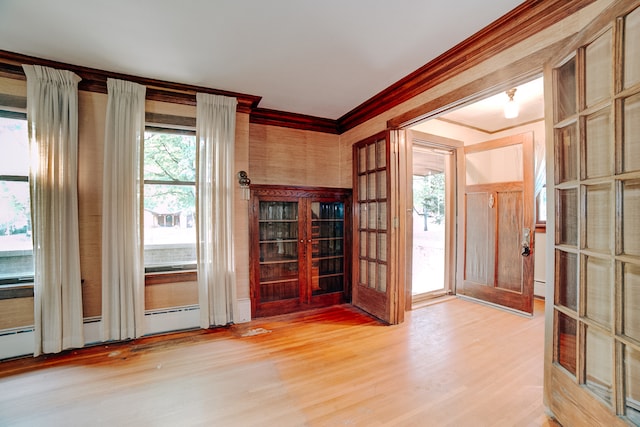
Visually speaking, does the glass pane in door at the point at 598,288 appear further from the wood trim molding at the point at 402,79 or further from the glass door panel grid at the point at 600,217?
the wood trim molding at the point at 402,79

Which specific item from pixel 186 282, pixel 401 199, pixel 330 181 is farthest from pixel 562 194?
→ pixel 186 282

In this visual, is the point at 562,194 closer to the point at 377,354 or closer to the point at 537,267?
the point at 377,354

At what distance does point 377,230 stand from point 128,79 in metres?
3.25

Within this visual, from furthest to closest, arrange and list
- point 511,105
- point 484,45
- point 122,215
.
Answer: point 511,105, point 122,215, point 484,45

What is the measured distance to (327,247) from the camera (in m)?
3.86

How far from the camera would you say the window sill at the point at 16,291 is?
93.0 inches

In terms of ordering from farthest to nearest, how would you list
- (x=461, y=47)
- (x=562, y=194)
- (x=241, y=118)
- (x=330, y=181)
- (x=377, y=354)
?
(x=330, y=181), (x=241, y=118), (x=377, y=354), (x=461, y=47), (x=562, y=194)

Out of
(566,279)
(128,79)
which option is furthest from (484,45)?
(128,79)

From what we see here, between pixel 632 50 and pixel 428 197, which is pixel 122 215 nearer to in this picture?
pixel 632 50

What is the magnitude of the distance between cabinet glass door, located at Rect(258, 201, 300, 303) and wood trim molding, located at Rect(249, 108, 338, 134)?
45.1 inches

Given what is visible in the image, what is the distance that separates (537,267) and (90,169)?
611cm

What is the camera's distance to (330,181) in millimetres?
4055

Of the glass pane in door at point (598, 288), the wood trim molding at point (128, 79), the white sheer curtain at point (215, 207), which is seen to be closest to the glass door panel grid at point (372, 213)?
the wood trim molding at point (128, 79)

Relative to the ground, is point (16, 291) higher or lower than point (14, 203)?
lower
